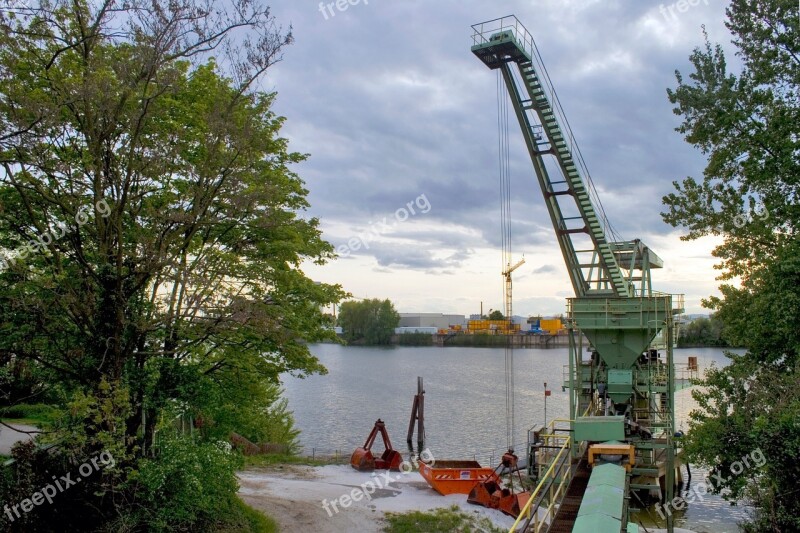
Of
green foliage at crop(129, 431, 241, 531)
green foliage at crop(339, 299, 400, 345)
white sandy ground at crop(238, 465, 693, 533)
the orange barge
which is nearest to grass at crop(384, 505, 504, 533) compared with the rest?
white sandy ground at crop(238, 465, 693, 533)

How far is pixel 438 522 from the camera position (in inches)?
737

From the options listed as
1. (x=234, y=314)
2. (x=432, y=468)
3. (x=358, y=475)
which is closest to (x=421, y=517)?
(x=432, y=468)

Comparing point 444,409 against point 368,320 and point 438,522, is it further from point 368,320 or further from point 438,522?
point 368,320

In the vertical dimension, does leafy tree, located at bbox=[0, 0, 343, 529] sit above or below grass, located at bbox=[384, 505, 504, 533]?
above

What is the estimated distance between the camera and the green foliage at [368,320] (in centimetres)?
15300

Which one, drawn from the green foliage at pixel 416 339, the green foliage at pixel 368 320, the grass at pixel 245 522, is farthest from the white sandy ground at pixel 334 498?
the green foliage at pixel 416 339

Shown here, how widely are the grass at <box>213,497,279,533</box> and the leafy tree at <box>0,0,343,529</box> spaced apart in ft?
3.45

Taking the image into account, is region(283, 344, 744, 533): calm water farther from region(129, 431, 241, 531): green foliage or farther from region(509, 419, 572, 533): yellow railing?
region(129, 431, 241, 531): green foliage

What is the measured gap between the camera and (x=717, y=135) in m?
18.0

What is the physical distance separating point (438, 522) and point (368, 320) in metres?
139

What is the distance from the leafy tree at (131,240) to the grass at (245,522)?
1.05 metres

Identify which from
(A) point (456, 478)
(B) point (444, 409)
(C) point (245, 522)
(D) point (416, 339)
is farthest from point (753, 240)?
(D) point (416, 339)

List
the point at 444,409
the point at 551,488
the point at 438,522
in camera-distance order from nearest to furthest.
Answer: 1. the point at 551,488
2. the point at 438,522
3. the point at 444,409

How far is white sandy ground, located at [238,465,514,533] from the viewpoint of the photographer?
725 inches
